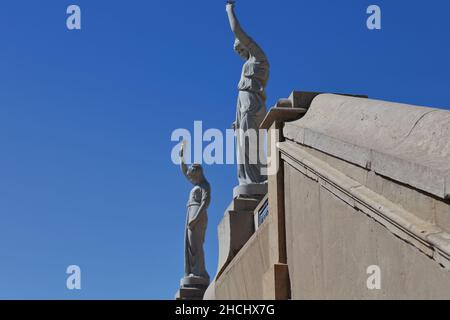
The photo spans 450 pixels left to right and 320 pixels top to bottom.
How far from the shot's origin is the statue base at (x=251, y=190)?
13125mm

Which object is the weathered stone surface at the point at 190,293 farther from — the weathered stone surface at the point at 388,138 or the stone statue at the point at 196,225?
the weathered stone surface at the point at 388,138

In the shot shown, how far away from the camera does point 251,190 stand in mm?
13164

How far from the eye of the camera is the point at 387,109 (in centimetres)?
580

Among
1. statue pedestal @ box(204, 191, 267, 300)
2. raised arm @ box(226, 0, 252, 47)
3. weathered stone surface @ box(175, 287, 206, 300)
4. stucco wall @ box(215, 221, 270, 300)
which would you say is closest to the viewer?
stucco wall @ box(215, 221, 270, 300)

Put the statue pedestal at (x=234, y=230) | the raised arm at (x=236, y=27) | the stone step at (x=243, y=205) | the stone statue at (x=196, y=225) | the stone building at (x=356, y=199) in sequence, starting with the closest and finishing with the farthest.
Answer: the stone building at (x=356, y=199) < the statue pedestal at (x=234, y=230) < the stone step at (x=243, y=205) < the raised arm at (x=236, y=27) < the stone statue at (x=196, y=225)

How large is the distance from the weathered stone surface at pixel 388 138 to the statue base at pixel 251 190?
6147 mm

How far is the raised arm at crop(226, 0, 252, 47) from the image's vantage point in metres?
14.1

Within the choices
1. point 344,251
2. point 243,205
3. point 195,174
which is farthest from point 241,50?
point 344,251

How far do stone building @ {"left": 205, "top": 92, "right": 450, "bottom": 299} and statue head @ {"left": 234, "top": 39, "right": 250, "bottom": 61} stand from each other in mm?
6312

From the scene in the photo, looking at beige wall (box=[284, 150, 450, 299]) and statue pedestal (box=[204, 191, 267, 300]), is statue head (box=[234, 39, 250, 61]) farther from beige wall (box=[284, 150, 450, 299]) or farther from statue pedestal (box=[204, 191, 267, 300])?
beige wall (box=[284, 150, 450, 299])

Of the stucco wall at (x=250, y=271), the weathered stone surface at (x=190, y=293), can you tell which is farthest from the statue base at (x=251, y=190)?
the weathered stone surface at (x=190, y=293)

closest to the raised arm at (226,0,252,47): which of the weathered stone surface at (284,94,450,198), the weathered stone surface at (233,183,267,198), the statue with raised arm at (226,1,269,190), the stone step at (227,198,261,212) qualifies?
the statue with raised arm at (226,1,269,190)

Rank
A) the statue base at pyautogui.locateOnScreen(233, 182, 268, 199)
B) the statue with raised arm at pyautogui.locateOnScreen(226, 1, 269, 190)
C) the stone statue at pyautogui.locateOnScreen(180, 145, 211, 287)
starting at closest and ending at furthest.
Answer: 1. the statue base at pyautogui.locateOnScreen(233, 182, 268, 199)
2. the statue with raised arm at pyautogui.locateOnScreen(226, 1, 269, 190)
3. the stone statue at pyautogui.locateOnScreen(180, 145, 211, 287)

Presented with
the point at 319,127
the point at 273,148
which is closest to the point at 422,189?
the point at 319,127
